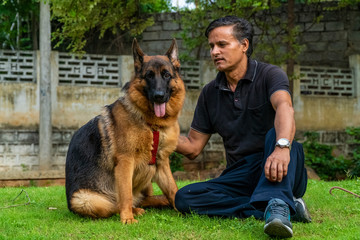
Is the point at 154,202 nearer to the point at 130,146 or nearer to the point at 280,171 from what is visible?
the point at 130,146

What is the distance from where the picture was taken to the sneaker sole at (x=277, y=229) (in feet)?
10.3

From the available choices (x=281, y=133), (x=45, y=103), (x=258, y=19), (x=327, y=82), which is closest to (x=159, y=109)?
(x=281, y=133)

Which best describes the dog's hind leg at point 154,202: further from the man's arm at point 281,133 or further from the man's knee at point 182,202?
the man's arm at point 281,133

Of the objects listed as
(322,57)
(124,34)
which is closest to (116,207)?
(124,34)

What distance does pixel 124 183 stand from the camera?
4.18 m

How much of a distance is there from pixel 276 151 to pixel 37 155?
304 inches

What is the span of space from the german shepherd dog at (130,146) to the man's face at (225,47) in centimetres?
43

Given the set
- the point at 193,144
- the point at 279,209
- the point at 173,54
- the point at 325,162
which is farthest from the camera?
the point at 325,162

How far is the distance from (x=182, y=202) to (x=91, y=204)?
852mm

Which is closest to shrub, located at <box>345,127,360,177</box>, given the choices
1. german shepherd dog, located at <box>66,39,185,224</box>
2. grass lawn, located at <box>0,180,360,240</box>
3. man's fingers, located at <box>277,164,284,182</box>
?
grass lawn, located at <box>0,180,360,240</box>

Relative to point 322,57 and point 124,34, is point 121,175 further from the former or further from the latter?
point 322,57

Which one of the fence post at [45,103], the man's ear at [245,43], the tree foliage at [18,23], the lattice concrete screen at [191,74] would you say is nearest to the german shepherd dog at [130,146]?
the man's ear at [245,43]

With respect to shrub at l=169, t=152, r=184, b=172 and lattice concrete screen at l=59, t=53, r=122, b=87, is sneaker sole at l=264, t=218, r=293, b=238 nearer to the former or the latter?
shrub at l=169, t=152, r=184, b=172

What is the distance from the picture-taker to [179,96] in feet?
14.8
